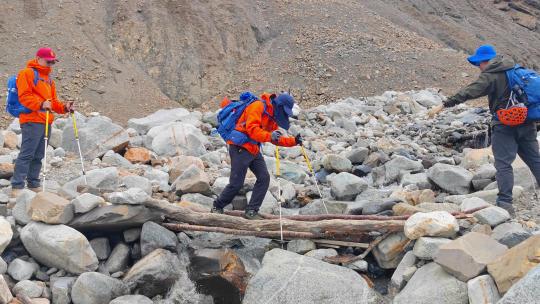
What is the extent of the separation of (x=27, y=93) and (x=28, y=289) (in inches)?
108

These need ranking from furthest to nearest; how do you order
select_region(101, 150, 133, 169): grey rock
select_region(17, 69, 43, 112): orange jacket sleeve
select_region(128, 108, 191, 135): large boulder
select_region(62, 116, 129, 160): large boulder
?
1. select_region(128, 108, 191, 135): large boulder
2. select_region(62, 116, 129, 160): large boulder
3. select_region(101, 150, 133, 169): grey rock
4. select_region(17, 69, 43, 112): orange jacket sleeve

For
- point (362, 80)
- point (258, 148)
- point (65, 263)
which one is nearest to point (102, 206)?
point (65, 263)

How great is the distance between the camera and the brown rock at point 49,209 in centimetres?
650

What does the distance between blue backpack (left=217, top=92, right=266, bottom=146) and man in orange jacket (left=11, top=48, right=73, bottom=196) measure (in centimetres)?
242

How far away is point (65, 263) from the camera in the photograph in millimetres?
6422

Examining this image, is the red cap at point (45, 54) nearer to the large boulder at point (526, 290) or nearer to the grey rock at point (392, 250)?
the grey rock at point (392, 250)

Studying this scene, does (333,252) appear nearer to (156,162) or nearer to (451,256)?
(451,256)

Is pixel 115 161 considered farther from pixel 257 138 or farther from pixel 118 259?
pixel 257 138

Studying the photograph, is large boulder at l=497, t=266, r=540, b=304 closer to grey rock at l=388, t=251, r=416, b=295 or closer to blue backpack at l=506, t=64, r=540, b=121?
grey rock at l=388, t=251, r=416, b=295

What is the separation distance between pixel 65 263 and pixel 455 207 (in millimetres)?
4722

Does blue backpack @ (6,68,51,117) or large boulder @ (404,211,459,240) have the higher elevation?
blue backpack @ (6,68,51,117)

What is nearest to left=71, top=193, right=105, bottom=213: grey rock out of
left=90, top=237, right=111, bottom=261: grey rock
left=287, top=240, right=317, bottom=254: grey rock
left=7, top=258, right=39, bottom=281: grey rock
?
left=90, top=237, right=111, bottom=261: grey rock

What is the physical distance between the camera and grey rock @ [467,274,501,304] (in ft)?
16.8

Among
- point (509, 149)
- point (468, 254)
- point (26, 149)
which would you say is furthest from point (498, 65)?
point (26, 149)
